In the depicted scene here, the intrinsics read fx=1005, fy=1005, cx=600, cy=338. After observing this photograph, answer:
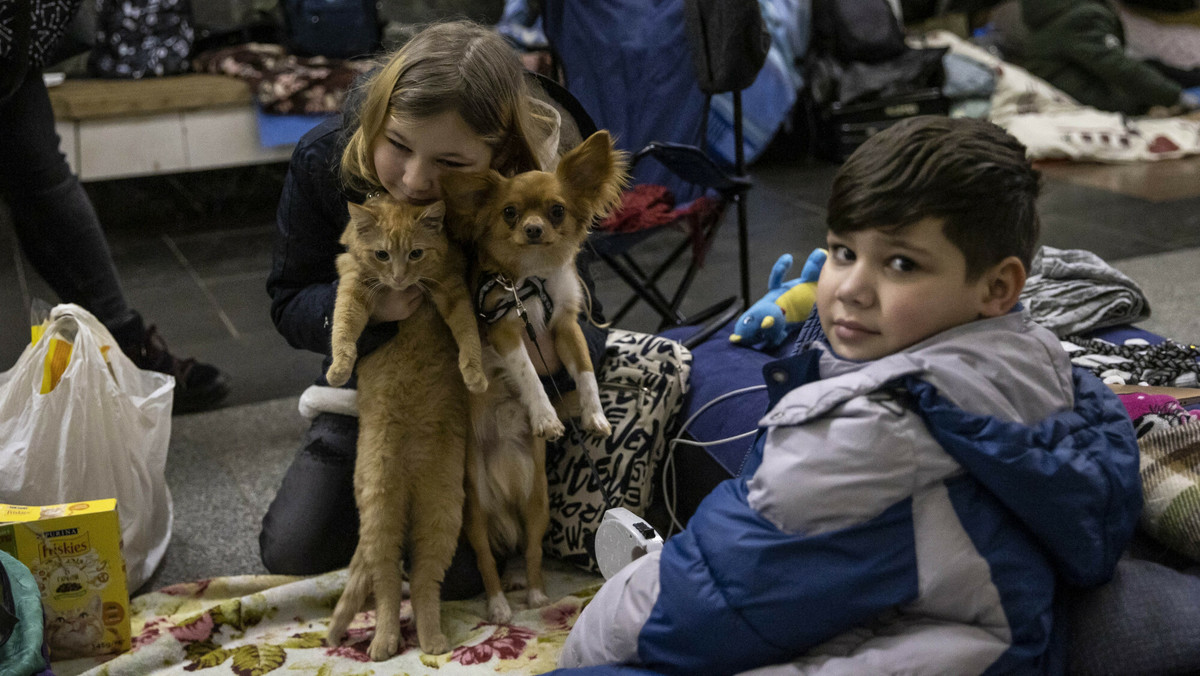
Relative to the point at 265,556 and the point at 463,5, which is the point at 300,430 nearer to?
the point at 265,556

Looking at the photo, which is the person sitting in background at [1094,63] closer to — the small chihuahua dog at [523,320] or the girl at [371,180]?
the girl at [371,180]

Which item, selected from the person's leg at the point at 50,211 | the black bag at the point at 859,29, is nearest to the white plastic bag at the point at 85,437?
the person's leg at the point at 50,211

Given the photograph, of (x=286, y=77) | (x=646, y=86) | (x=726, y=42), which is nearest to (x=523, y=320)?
(x=726, y=42)

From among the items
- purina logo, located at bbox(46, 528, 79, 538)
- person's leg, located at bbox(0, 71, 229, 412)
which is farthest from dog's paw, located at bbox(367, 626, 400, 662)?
person's leg, located at bbox(0, 71, 229, 412)

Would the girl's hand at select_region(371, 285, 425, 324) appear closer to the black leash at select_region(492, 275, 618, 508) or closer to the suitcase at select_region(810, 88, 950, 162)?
the black leash at select_region(492, 275, 618, 508)

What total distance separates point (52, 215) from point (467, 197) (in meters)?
1.48

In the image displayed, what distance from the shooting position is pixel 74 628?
180 centimetres

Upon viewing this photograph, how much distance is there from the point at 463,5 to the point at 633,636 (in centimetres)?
462

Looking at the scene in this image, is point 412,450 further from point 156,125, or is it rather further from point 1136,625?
point 156,125

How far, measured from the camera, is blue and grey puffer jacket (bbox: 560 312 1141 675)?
1.09 metres

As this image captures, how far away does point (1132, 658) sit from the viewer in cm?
116

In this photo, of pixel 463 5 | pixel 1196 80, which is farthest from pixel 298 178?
pixel 1196 80

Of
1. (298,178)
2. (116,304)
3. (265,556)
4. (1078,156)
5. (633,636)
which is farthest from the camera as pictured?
(1078,156)

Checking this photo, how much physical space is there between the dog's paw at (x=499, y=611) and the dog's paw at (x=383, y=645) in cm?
19
